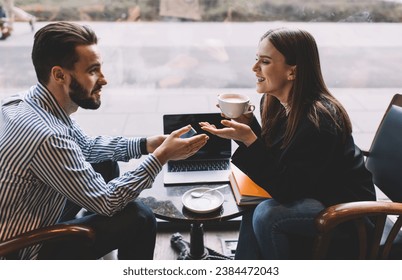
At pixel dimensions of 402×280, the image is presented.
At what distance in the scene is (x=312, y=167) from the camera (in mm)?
1523

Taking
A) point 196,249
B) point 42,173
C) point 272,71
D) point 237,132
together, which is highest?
point 272,71

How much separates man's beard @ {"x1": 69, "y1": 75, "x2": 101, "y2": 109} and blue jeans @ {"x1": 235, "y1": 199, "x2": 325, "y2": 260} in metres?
0.81

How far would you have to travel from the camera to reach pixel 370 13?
2.62 meters

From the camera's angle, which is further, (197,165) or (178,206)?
(197,165)

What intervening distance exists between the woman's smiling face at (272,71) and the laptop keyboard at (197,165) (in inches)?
16.8

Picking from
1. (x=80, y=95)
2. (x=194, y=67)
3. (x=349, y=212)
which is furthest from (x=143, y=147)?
(x=194, y=67)

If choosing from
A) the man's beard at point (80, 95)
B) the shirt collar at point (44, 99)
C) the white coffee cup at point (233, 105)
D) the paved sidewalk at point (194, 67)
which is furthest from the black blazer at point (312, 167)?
the paved sidewalk at point (194, 67)

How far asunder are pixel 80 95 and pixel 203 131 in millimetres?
645

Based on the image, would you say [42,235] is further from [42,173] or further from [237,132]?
[237,132]

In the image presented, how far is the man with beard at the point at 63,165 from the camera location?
53.6 inches

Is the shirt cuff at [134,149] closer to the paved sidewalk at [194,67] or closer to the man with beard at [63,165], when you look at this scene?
the man with beard at [63,165]
